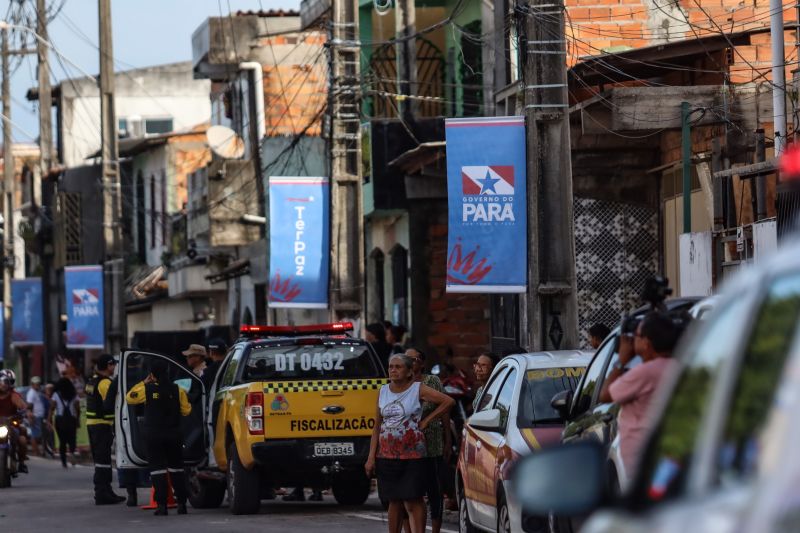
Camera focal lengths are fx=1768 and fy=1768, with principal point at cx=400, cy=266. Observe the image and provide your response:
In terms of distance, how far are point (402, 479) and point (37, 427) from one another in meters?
28.3

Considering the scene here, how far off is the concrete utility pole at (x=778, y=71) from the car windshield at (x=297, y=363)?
15.9 feet

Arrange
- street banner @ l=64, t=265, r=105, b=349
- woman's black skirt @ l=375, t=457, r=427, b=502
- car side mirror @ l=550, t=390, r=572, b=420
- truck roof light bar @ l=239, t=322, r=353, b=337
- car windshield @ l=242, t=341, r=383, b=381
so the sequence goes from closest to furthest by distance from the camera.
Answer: car side mirror @ l=550, t=390, r=572, b=420, woman's black skirt @ l=375, t=457, r=427, b=502, car windshield @ l=242, t=341, r=383, b=381, truck roof light bar @ l=239, t=322, r=353, b=337, street banner @ l=64, t=265, r=105, b=349

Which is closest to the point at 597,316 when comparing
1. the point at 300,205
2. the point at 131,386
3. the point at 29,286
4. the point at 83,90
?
the point at 300,205

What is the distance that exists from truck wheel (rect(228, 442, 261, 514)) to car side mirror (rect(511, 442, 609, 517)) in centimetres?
1398

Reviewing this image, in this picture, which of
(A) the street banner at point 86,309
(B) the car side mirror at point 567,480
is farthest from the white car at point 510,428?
(A) the street banner at point 86,309

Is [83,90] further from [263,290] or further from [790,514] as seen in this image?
[790,514]

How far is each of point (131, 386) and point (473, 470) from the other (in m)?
8.23

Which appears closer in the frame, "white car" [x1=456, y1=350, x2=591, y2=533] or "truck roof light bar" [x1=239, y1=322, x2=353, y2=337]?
"white car" [x1=456, y1=350, x2=591, y2=533]

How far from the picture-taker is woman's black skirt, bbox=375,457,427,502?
43.3 feet

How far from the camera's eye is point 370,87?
32.3m

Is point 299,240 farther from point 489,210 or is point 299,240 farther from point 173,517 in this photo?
point 489,210

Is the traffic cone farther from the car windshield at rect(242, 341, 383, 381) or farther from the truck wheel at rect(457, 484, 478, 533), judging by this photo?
the truck wheel at rect(457, 484, 478, 533)

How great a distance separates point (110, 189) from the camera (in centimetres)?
3597

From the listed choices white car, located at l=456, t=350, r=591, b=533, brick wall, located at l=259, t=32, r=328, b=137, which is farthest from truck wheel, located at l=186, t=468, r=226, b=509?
brick wall, located at l=259, t=32, r=328, b=137
